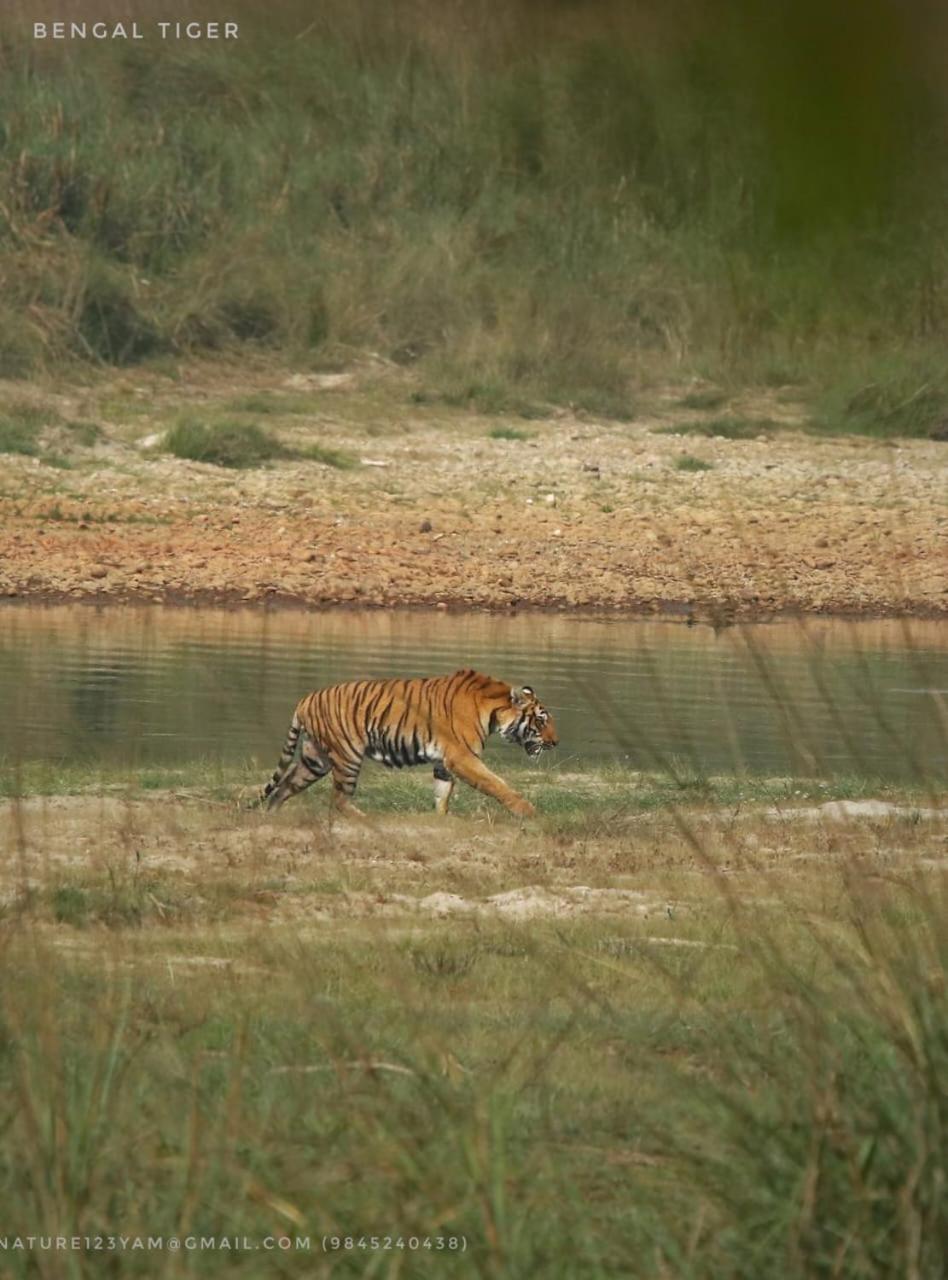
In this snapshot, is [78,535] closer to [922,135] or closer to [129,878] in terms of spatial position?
[129,878]

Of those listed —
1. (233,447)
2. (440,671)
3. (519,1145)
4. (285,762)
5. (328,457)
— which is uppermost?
(519,1145)

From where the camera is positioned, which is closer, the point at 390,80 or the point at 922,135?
the point at 922,135

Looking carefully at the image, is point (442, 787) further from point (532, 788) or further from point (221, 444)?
point (221, 444)

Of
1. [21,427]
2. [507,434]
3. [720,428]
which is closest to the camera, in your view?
[21,427]

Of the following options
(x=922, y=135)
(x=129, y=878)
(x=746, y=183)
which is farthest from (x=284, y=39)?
A: (x=129, y=878)

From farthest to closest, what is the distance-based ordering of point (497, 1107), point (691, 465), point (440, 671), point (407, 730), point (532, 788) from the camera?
1. point (691, 465)
2. point (440, 671)
3. point (532, 788)
4. point (407, 730)
5. point (497, 1107)

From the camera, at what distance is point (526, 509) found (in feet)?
68.2

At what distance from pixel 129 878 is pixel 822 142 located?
5434 mm

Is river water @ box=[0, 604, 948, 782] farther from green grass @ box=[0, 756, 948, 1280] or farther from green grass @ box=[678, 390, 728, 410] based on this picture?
green grass @ box=[678, 390, 728, 410]

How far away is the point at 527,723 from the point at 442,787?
68 centimetres

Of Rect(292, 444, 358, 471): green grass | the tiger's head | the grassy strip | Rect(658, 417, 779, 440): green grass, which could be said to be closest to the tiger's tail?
the grassy strip

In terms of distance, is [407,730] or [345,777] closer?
[345,777]

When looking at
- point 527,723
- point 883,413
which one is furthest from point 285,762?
point 883,413

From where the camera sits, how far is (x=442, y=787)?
10195 mm
